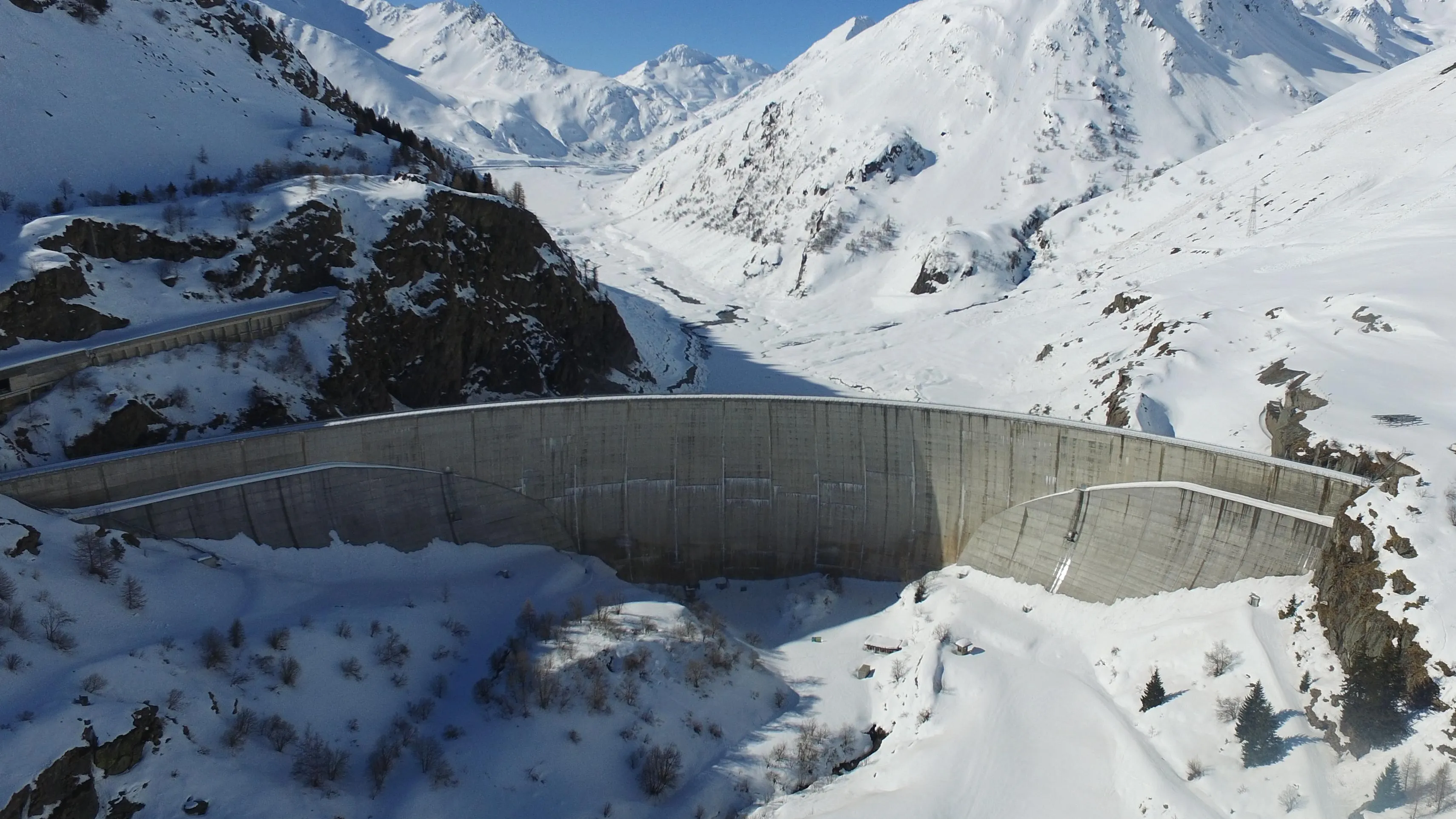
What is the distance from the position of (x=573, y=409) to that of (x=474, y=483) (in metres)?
4.77

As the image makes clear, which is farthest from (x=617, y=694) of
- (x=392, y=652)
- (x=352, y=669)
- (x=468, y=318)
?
(x=468, y=318)

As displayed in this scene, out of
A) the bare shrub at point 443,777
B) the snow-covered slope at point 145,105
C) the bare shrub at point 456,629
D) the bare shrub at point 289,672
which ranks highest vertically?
the snow-covered slope at point 145,105

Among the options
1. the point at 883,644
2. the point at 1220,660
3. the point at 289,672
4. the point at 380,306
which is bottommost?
the point at 883,644

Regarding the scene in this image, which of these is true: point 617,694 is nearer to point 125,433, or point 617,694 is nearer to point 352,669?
point 352,669

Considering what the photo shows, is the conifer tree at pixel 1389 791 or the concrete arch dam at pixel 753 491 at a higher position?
the concrete arch dam at pixel 753 491

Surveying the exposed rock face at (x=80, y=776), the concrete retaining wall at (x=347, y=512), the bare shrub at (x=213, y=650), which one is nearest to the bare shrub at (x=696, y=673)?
the concrete retaining wall at (x=347, y=512)

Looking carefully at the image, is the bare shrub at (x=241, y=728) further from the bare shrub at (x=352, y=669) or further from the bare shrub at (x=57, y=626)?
the bare shrub at (x=57, y=626)

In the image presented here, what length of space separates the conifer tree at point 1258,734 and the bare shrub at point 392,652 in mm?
23220

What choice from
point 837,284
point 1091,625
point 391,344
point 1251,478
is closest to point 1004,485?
point 1091,625

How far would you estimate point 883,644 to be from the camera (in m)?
30.0

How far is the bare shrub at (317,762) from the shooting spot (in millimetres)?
21078

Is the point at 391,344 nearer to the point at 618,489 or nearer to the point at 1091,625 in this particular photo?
the point at 618,489

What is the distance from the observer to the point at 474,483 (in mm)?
32375

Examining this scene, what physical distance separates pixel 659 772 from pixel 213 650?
12.9 meters
